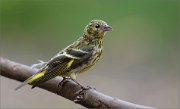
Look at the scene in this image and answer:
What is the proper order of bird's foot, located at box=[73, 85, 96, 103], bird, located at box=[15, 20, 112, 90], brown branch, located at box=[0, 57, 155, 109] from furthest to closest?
1. bird, located at box=[15, 20, 112, 90]
2. bird's foot, located at box=[73, 85, 96, 103]
3. brown branch, located at box=[0, 57, 155, 109]

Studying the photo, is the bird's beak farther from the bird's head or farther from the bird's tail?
the bird's tail

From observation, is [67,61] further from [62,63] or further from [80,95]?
[80,95]

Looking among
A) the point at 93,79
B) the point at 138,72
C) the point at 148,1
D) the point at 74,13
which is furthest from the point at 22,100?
the point at 148,1

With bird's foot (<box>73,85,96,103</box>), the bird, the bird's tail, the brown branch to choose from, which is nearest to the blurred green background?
the bird

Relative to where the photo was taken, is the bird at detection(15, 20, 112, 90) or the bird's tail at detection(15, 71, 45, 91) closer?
the bird's tail at detection(15, 71, 45, 91)

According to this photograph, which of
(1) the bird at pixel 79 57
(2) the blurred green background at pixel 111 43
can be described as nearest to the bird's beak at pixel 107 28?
(1) the bird at pixel 79 57

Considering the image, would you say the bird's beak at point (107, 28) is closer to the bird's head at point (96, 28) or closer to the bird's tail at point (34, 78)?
the bird's head at point (96, 28)
